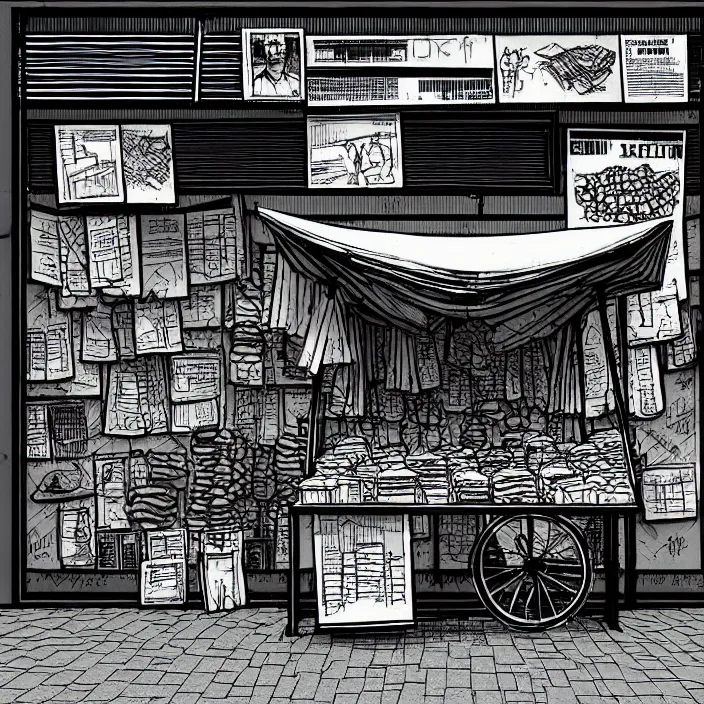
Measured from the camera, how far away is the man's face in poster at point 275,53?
6.12 meters

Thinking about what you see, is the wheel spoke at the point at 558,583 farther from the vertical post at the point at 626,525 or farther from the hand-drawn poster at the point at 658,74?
the hand-drawn poster at the point at 658,74

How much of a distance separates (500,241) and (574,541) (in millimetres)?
1995

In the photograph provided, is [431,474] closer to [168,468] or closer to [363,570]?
[363,570]

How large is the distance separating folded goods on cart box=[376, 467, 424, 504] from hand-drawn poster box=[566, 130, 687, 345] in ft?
6.77

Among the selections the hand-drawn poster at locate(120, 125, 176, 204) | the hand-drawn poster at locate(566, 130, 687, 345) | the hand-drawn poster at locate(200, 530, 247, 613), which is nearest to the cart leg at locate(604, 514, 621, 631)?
the hand-drawn poster at locate(566, 130, 687, 345)

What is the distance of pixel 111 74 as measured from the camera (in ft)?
20.1

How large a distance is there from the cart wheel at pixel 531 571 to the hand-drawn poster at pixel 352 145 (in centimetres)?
274

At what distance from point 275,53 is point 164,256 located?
1724 millimetres

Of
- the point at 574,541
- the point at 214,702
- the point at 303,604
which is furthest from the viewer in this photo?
the point at 303,604

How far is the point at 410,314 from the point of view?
548 cm

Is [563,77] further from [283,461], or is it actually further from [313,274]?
[283,461]

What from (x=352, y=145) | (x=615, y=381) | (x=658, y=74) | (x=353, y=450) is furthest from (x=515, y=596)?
(x=658, y=74)

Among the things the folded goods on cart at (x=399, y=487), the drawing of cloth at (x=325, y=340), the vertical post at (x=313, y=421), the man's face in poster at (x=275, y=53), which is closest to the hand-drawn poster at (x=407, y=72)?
the man's face in poster at (x=275, y=53)

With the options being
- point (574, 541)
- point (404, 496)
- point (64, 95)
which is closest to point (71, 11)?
point (64, 95)
